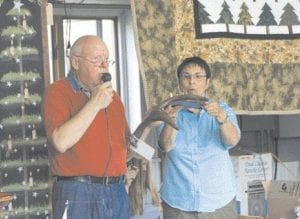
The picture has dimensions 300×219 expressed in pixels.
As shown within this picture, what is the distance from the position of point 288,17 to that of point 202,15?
67 cm

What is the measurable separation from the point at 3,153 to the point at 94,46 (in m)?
1.07

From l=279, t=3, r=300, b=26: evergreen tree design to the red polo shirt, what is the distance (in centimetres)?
185

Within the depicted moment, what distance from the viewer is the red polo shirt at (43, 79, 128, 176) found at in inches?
95.4

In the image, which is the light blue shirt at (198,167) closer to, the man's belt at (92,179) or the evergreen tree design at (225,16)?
the man's belt at (92,179)

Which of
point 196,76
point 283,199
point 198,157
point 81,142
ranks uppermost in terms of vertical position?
point 196,76

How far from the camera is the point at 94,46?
2.47 m

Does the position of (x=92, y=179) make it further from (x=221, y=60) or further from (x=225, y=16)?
(x=225, y=16)

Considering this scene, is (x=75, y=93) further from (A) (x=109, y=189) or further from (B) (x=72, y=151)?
(A) (x=109, y=189)

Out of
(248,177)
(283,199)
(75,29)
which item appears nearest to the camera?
(283,199)

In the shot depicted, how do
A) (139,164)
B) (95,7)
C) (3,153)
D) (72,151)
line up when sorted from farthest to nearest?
(95,7), (139,164), (3,153), (72,151)

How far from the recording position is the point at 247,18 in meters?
3.84

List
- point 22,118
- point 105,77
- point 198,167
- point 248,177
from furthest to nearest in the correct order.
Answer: point 248,177
point 22,118
point 198,167
point 105,77

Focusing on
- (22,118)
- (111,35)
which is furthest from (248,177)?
(22,118)

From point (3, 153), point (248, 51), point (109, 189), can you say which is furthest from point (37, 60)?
point (248, 51)
